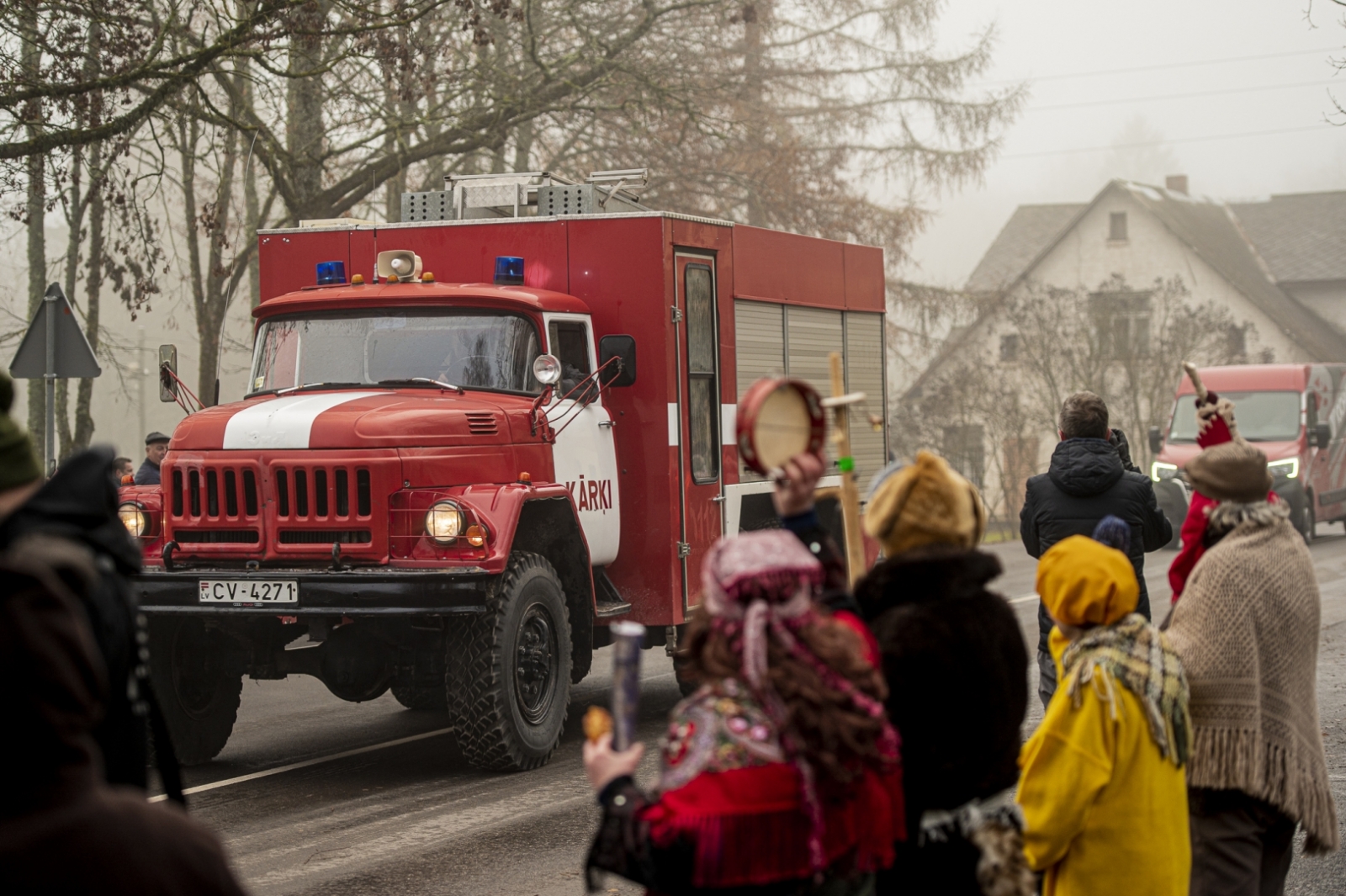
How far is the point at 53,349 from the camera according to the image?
12.1 metres

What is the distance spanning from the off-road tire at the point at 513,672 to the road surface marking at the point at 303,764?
1.22 metres

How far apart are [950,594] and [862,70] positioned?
2480 centimetres

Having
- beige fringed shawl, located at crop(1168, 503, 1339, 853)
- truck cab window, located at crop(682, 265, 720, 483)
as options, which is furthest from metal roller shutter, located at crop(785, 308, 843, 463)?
beige fringed shawl, located at crop(1168, 503, 1339, 853)

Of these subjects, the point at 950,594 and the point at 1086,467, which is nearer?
the point at 950,594

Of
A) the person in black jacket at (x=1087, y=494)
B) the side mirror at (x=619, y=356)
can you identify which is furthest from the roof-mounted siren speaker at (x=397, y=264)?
the person in black jacket at (x=1087, y=494)

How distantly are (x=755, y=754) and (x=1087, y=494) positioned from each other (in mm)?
4483

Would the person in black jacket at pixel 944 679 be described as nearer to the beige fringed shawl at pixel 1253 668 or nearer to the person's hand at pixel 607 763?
the person's hand at pixel 607 763

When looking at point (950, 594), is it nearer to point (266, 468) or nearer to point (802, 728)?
point (802, 728)

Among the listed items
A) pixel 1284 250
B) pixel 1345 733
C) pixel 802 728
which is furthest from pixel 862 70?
pixel 1284 250

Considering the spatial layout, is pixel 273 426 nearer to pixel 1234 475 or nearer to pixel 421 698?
pixel 421 698

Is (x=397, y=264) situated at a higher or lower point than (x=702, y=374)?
higher

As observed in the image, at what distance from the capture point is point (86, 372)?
12000mm

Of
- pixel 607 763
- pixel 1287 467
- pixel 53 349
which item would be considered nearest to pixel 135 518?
pixel 53 349

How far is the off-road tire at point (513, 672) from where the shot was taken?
8211 millimetres
